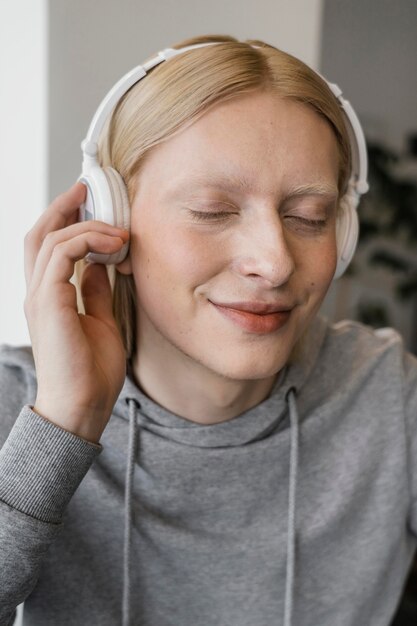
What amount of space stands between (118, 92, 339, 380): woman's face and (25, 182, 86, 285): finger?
9cm

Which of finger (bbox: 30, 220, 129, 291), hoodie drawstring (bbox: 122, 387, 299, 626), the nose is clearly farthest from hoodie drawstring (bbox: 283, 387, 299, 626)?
finger (bbox: 30, 220, 129, 291)

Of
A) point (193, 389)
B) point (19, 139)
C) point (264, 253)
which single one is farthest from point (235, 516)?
point (19, 139)

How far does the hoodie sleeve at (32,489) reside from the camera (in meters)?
0.95

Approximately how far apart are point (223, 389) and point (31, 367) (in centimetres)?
29

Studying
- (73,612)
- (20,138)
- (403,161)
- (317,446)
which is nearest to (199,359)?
(317,446)

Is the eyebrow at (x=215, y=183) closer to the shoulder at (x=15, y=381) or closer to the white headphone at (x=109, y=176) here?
the white headphone at (x=109, y=176)

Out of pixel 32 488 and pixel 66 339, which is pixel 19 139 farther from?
pixel 32 488

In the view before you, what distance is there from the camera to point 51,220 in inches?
43.0

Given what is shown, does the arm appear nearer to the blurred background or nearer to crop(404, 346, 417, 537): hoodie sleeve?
the blurred background

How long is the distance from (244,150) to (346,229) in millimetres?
243

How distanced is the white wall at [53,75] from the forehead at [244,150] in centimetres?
35

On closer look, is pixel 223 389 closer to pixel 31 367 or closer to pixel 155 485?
pixel 155 485

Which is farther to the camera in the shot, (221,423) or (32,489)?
(221,423)

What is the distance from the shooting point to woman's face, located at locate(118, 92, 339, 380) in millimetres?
1012
